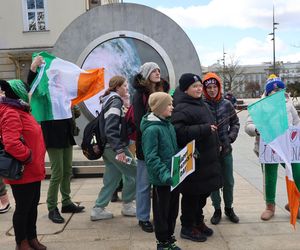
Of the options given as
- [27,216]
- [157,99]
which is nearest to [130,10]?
[157,99]

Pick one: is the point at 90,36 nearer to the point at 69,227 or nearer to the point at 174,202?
the point at 69,227

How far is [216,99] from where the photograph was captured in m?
4.73

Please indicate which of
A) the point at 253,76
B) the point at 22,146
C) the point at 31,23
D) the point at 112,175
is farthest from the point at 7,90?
the point at 253,76

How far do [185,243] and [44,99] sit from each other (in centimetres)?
252

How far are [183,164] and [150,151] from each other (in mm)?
330

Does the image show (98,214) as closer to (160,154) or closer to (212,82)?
(160,154)

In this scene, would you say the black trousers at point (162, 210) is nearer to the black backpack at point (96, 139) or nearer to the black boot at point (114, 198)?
the black backpack at point (96, 139)

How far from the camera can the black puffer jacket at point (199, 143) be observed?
13.5 ft

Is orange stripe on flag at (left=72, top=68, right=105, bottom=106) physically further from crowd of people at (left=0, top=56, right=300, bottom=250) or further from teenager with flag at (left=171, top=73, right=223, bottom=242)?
teenager with flag at (left=171, top=73, right=223, bottom=242)

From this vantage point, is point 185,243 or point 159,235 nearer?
point 159,235

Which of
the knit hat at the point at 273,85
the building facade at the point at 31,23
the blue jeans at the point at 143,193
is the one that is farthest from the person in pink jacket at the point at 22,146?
the building facade at the point at 31,23

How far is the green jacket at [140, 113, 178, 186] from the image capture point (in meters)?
3.77

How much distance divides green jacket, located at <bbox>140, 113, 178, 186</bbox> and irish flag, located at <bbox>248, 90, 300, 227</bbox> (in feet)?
3.07

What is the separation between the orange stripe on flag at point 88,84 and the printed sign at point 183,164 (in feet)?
7.65
